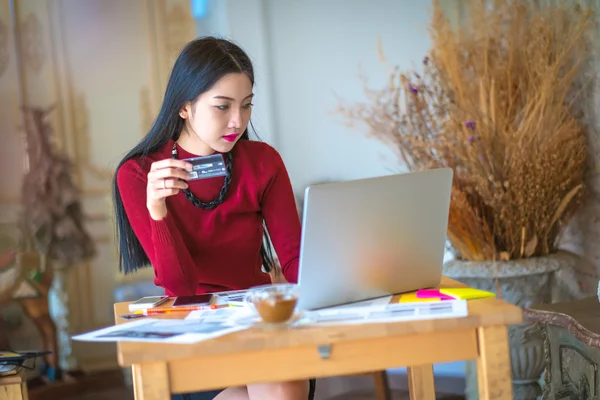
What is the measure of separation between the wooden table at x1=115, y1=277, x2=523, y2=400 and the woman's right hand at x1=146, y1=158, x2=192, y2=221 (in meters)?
0.46

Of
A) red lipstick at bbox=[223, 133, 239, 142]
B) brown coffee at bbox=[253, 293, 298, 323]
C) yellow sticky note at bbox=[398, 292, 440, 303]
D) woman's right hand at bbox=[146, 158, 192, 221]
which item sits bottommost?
yellow sticky note at bbox=[398, 292, 440, 303]

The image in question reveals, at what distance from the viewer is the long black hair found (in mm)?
1854

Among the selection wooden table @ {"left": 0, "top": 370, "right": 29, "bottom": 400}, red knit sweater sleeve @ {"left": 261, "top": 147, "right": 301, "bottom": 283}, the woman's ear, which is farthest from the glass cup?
wooden table @ {"left": 0, "top": 370, "right": 29, "bottom": 400}

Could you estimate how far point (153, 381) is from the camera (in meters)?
1.17

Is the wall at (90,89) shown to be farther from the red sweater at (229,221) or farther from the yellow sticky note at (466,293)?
the yellow sticky note at (466,293)

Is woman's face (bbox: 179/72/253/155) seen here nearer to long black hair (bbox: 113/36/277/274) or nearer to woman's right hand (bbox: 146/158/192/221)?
long black hair (bbox: 113/36/277/274)

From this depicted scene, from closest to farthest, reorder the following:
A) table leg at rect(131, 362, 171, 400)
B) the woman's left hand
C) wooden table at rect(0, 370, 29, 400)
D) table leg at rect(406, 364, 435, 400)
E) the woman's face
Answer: table leg at rect(131, 362, 171, 400)
table leg at rect(406, 364, 435, 400)
the woman's face
wooden table at rect(0, 370, 29, 400)
the woman's left hand

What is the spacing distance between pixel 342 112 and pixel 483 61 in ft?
3.46

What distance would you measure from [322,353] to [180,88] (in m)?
0.91

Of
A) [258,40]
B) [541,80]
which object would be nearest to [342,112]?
[258,40]

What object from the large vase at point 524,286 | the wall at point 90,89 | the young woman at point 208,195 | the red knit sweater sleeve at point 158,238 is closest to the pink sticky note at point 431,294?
the young woman at point 208,195

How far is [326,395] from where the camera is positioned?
329 cm

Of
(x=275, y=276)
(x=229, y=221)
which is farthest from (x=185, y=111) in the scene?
(x=275, y=276)

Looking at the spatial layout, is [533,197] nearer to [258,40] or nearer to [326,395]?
[326,395]
